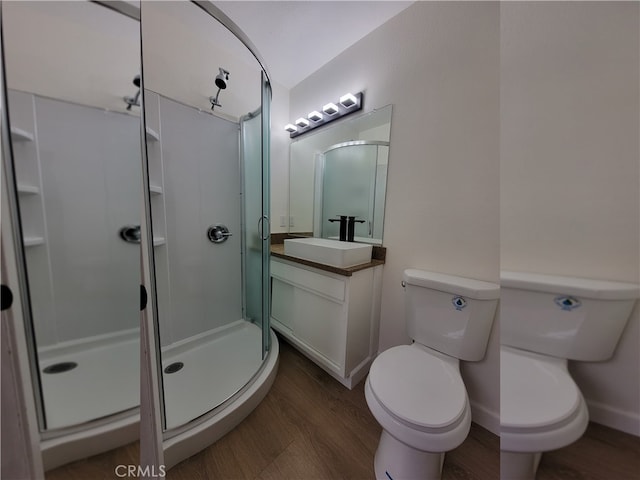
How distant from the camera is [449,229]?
0.75m

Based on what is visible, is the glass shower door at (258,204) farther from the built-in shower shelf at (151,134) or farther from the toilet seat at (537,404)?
the toilet seat at (537,404)

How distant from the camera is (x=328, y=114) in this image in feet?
5.21

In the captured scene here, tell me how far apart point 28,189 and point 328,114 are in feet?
5.15

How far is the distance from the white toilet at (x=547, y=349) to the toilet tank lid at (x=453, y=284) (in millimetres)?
362

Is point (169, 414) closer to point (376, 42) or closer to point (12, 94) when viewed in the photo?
point (12, 94)

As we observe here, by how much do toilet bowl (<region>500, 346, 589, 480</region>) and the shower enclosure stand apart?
0.83 meters

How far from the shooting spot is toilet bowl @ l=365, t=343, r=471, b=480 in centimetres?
63

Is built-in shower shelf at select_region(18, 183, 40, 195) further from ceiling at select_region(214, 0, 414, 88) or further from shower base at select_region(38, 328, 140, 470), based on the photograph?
ceiling at select_region(214, 0, 414, 88)

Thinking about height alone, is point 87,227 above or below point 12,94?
below

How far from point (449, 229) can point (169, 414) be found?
4.42ft

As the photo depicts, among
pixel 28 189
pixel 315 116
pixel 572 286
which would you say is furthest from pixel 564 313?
pixel 315 116

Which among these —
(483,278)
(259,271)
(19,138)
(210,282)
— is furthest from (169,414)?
(483,278)

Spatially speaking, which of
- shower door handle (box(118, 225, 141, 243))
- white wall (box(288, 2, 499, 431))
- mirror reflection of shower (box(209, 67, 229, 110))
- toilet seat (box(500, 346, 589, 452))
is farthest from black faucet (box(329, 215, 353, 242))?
toilet seat (box(500, 346, 589, 452))

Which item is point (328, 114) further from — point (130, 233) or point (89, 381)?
point (89, 381)
